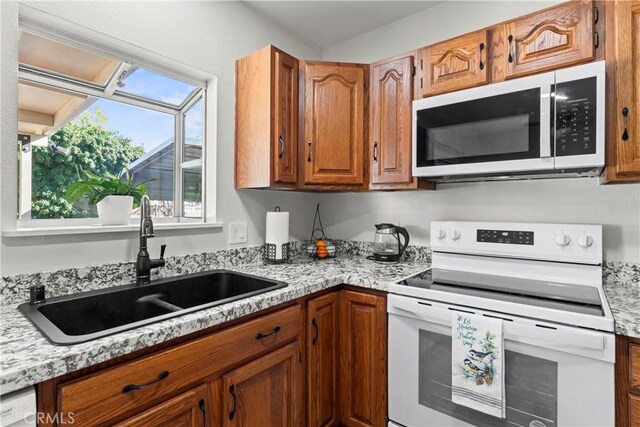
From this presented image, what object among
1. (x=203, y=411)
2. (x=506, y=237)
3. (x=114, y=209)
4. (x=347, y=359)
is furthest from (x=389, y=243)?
(x=114, y=209)

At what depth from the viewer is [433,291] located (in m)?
1.42

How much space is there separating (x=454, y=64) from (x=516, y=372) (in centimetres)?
151

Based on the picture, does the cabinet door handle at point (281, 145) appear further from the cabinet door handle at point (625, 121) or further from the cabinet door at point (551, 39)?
the cabinet door handle at point (625, 121)

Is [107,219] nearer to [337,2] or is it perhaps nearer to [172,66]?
[172,66]

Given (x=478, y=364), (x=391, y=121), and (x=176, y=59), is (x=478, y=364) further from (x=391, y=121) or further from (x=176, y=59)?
(x=176, y=59)

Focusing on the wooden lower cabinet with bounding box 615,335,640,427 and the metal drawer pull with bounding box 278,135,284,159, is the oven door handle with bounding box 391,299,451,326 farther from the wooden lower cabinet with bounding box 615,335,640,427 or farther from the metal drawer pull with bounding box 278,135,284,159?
the metal drawer pull with bounding box 278,135,284,159

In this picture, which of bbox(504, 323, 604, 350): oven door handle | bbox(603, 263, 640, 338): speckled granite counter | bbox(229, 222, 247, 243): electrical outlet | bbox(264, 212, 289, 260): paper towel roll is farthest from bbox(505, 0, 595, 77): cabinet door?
bbox(229, 222, 247, 243): electrical outlet

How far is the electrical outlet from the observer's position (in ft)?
6.45

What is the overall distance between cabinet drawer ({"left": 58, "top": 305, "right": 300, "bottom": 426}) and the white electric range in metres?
0.65

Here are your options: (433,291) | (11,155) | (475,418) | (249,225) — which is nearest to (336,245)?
(249,225)

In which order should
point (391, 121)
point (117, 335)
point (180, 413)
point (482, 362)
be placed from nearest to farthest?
1. point (117, 335)
2. point (180, 413)
3. point (482, 362)
4. point (391, 121)

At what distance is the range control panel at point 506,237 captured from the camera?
1.67 m

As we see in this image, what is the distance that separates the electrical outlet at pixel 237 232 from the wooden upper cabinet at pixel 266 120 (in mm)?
245

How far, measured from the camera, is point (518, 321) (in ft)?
3.98
